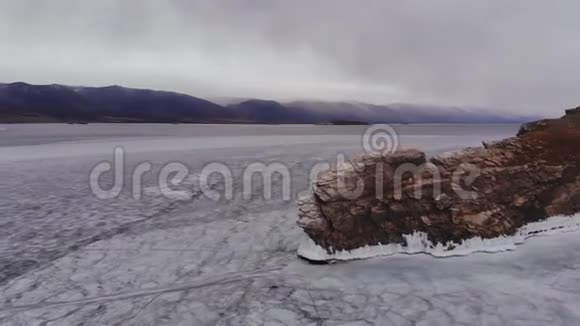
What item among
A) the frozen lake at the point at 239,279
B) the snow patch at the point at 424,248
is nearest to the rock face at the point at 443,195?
the snow patch at the point at 424,248

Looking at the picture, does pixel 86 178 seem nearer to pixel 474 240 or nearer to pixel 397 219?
pixel 397 219

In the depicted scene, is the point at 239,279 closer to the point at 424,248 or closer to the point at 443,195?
the point at 424,248

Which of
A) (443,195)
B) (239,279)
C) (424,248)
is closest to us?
(239,279)

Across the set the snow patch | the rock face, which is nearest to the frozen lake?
the snow patch

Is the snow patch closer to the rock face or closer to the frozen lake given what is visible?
the rock face

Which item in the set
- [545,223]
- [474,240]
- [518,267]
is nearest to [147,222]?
[474,240]

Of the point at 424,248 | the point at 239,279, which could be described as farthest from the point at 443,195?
the point at 239,279
